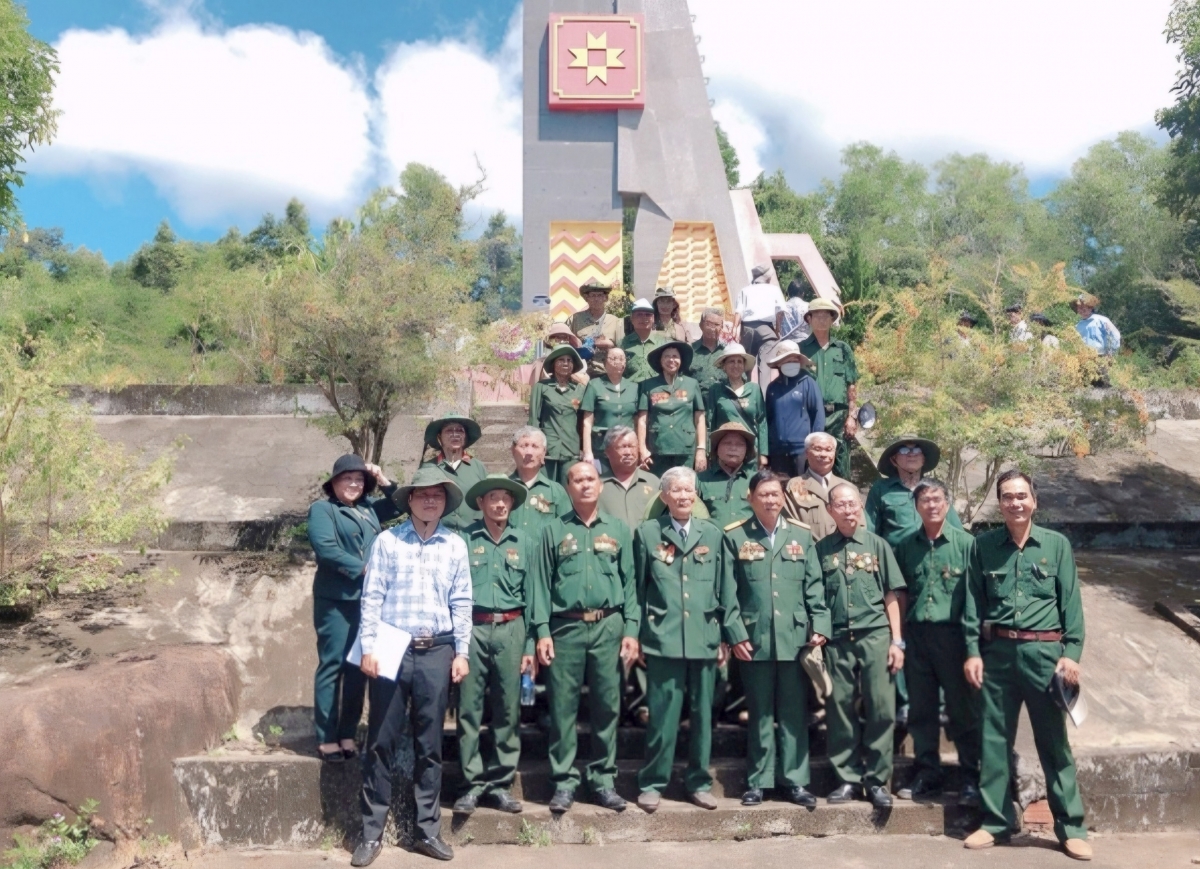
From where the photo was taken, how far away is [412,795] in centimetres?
480

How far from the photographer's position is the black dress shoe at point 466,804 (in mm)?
4746

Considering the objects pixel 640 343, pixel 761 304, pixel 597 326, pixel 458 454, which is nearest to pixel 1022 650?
pixel 458 454

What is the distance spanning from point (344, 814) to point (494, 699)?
3.17 feet

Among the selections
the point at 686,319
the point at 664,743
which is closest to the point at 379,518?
the point at 664,743

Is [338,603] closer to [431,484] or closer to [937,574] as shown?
[431,484]

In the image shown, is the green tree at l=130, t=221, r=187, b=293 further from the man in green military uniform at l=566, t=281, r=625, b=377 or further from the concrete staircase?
the man in green military uniform at l=566, t=281, r=625, b=377

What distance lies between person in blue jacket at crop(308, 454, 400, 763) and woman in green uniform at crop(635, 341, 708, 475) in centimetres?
217

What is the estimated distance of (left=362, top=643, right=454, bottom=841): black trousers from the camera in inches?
180

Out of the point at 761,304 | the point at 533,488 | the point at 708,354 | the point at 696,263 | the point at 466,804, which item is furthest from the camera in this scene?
the point at 696,263

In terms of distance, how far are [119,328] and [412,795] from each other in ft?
76.9

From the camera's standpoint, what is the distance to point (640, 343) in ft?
24.4

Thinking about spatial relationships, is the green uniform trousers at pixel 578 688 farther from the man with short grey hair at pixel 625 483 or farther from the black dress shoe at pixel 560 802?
the man with short grey hair at pixel 625 483

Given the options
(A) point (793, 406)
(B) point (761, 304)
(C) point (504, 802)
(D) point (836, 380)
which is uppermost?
(B) point (761, 304)

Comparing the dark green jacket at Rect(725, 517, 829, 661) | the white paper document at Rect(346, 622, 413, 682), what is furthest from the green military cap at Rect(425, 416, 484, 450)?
the dark green jacket at Rect(725, 517, 829, 661)
